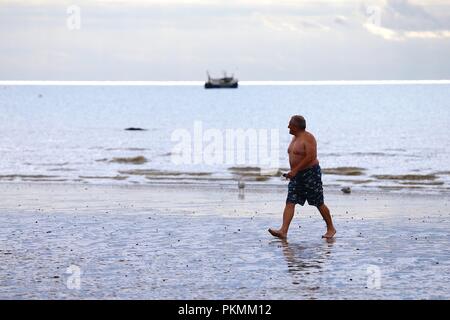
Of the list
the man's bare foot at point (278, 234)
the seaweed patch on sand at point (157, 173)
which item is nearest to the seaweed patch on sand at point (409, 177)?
the seaweed patch on sand at point (157, 173)

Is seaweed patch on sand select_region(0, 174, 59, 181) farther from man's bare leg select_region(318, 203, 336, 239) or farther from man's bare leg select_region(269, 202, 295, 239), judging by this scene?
man's bare leg select_region(318, 203, 336, 239)

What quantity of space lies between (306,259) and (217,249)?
4.40ft

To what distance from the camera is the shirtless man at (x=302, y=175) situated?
42.1ft

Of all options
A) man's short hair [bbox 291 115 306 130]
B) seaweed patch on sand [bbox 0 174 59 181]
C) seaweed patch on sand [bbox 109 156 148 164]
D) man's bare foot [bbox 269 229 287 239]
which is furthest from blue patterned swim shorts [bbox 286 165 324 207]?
seaweed patch on sand [bbox 109 156 148 164]

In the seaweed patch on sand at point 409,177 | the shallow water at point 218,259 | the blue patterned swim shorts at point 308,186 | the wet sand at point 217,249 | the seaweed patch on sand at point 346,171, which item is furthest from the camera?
the seaweed patch on sand at point 346,171

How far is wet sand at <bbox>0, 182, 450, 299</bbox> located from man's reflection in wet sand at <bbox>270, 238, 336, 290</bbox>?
0.04 ft

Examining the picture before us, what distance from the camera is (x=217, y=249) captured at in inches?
472

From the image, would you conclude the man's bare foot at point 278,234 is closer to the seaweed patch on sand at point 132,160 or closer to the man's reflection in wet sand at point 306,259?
the man's reflection in wet sand at point 306,259

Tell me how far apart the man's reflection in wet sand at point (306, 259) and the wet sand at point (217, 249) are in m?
0.01

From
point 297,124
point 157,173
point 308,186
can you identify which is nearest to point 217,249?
point 308,186

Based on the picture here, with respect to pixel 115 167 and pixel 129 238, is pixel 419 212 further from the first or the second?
pixel 115 167

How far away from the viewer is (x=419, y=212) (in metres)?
16.4

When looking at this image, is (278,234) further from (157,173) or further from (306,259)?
(157,173)
